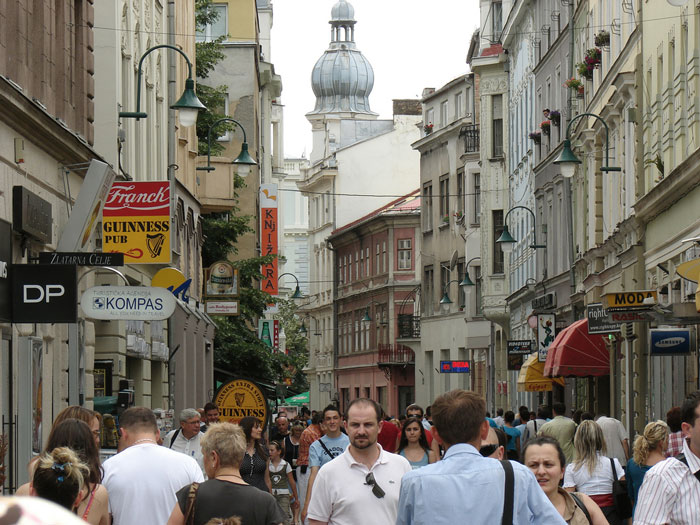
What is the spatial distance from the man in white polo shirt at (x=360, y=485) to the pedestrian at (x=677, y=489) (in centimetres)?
219

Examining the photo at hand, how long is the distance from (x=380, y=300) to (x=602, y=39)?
2147 inches

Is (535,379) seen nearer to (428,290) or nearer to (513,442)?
(513,442)

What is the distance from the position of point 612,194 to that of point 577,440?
917 inches

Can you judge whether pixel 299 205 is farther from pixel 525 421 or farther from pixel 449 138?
pixel 525 421

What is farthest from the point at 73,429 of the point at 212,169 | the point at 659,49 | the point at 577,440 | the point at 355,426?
the point at 212,169

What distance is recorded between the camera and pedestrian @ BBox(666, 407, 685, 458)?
1148 cm

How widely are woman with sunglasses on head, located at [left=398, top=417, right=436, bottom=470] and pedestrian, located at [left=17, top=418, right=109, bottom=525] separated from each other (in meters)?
6.59

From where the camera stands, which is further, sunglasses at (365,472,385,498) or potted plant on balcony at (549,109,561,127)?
potted plant on balcony at (549,109,561,127)

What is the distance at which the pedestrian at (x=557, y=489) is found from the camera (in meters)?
7.85

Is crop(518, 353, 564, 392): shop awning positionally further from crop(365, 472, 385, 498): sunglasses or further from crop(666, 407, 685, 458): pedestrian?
crop(365, 472, 385, 498): sunglasses

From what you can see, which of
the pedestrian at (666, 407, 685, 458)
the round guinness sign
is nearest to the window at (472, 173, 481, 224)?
the round guinness sign

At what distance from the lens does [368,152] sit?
98.2 meters

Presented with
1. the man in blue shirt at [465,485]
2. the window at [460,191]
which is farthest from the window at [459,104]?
the man in blue shirt at [465,485]

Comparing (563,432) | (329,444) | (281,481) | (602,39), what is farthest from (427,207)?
(329,444)
